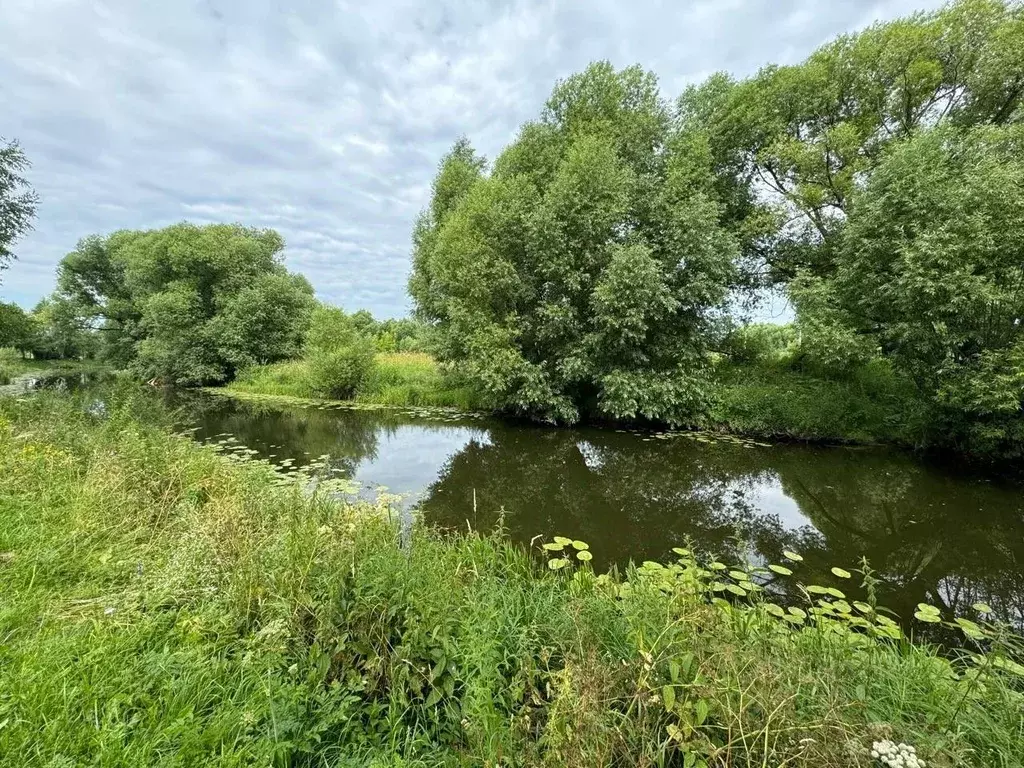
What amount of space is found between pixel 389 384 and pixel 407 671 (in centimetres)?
1633

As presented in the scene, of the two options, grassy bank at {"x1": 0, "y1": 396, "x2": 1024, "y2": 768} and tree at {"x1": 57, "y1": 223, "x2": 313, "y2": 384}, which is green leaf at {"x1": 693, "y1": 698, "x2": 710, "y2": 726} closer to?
grassy bank at {"x1": 0, "y1": 396, "x2": 1024, "y2": 768}

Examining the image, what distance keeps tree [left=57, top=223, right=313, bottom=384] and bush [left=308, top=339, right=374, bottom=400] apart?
Result: 7.60 m

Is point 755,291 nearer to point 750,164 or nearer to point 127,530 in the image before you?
point 750,164

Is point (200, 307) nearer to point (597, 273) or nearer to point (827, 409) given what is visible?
point (597, 273)

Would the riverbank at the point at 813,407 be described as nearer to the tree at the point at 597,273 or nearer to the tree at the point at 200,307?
the tree at the point at 597,273

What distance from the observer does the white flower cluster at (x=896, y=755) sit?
52.9 inches

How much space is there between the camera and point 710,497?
7.38 m

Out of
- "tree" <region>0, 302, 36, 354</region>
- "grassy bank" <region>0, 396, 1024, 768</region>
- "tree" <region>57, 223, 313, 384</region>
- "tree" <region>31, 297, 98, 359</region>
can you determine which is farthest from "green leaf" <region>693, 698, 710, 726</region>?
"tree" <region>31, 297, 98, 359</region>

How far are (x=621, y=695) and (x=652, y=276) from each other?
34.4ft

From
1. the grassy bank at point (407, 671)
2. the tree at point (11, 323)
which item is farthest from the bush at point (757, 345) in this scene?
the tree at point (11, 323)

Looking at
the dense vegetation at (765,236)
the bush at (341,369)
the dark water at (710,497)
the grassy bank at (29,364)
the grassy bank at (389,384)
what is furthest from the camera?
the grassy bank at (29,364)

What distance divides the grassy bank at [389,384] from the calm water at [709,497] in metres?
3.99

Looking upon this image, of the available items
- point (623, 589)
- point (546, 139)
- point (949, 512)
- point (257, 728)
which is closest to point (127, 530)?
point (257, 728)

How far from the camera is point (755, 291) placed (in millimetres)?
15844
